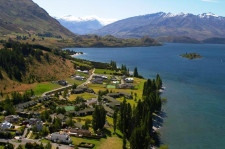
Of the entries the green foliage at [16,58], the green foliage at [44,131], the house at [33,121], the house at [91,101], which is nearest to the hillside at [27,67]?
the green foliage at [16,58]

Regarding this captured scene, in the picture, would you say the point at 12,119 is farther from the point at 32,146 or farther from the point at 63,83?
the point at 63,83

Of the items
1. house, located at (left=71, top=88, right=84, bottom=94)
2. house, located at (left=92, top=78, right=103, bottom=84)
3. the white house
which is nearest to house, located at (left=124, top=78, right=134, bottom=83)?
house, located at (left=92, top=78, right=103, bottom=84)

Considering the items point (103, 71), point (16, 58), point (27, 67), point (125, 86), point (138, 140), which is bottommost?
point (138, 140)

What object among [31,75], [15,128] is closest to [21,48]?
[31,75]

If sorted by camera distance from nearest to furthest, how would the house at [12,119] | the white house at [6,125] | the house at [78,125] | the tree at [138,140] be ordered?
the tree at [138,140]
the white house at [6,125]
the house at [78,125]
the house at [12,119]

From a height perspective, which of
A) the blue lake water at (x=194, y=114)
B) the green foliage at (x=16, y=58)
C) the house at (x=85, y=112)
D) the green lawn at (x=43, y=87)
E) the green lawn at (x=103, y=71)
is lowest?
the blue lake water at (x=194, y=114)

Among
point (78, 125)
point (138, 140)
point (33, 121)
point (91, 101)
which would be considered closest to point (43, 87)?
point (91, 101)

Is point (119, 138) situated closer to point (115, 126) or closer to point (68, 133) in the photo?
point (115, 126)

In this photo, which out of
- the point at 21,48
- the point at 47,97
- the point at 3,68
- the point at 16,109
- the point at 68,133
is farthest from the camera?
the point at 21,48

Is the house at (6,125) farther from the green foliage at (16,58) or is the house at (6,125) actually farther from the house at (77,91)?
the green foliage at (16,58)
